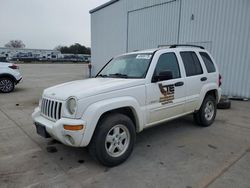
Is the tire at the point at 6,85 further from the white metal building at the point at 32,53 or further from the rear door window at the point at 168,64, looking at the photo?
the white metal building at the point at 32,53

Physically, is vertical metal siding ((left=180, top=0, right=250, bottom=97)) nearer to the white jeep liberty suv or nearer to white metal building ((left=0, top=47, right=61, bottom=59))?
the white jeep liberty suv

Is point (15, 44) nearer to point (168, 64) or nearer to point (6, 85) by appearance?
point (6, 85)

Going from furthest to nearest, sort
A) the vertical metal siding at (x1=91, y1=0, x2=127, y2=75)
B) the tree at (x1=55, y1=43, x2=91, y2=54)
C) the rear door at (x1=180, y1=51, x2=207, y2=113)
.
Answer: the tree at (x1=55, y1=43, x2=91, y2=54) < the vertical metal siding at (x1=91, y1=0, x2=127, y2=75) < the rear door at (x1=180, y1=51, x2=207, y2=113)

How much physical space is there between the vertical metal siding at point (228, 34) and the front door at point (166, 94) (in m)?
5.88

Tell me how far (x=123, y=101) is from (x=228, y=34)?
774 cm

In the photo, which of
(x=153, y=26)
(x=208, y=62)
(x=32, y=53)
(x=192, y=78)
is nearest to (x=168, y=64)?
(x=192, y=78)

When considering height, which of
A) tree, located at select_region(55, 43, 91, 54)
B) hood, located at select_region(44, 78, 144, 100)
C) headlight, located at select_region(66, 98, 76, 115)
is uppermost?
tree, located at select_region(55, 43, 91, 54)

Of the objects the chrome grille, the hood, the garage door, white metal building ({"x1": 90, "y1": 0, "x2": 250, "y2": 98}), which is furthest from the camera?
the garage door

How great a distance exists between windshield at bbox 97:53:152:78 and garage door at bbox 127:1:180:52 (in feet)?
23.8

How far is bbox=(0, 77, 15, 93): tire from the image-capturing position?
31.8ft

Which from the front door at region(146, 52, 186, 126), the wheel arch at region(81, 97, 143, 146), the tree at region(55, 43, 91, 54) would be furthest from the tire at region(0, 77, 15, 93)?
the tree at region(55, 43, 91, 54)

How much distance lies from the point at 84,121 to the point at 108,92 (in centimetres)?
56

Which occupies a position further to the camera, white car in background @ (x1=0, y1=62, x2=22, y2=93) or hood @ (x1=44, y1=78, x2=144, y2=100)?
white car in background @ (x1=0, y1=62, x2=22, y2=93)

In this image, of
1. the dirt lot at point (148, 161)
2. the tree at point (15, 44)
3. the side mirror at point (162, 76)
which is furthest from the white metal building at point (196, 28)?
the tree at point (15, 44)
